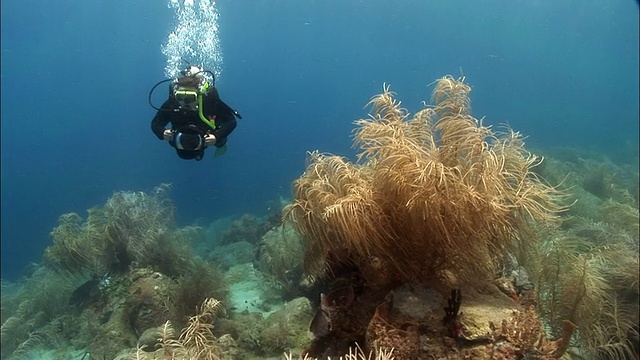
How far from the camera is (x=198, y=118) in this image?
8188 millimetres

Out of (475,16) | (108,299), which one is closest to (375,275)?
(108,299)

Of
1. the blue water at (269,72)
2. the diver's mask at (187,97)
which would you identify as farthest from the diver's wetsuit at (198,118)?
the blue water at (269,72)

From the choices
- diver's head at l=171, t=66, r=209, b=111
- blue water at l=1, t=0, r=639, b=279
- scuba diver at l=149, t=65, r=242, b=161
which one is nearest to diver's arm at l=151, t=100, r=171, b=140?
scuba diver at l=149, t=65, r=242, b=161

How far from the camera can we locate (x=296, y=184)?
564 cm

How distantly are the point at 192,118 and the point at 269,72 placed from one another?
122831 mm

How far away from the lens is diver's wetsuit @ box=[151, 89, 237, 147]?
8172 millimetres

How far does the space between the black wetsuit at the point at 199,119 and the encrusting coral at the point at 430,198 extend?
381cm

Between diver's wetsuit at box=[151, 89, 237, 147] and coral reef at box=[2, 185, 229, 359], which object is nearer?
coral reef at box=[2, 185, 229, 359]

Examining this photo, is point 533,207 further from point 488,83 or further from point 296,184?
point 488,83

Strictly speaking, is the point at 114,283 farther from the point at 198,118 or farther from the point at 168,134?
the point at 198,118

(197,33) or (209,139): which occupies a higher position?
(197,33)

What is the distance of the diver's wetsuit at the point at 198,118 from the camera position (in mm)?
8172

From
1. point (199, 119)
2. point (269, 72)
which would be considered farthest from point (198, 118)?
point (269, 72)

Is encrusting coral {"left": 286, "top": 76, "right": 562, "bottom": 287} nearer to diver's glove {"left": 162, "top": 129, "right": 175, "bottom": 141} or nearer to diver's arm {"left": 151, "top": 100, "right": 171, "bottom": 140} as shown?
diver's glove {"left": 162, "top": 129, "right": 175, "bottom": 141}
